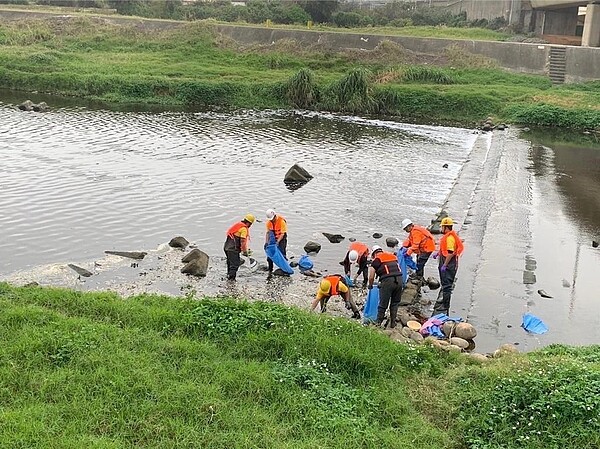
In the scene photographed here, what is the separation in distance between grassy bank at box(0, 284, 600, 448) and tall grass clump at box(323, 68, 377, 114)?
31156 mm

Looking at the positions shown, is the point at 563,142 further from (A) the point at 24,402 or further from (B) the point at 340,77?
(A) the point at 24,402

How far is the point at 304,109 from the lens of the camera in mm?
41188

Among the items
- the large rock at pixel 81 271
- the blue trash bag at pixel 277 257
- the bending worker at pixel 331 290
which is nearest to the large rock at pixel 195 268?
the blue trash bag at pixel 277 257

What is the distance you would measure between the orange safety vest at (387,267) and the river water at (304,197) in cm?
216

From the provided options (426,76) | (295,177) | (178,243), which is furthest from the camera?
(426,76)

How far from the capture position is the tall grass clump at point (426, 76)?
4362cm

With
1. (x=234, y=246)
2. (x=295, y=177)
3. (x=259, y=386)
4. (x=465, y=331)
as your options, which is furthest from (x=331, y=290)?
(x=295, y=177)

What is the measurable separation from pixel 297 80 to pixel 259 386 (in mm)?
34839

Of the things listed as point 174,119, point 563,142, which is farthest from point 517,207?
point 174,119

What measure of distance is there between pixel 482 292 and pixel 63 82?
1421 inches

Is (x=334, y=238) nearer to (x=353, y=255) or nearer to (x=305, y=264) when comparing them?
(x=305, y=264)

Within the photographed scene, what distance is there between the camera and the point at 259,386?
8680 mm

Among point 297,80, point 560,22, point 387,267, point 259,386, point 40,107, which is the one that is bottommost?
point 259,386

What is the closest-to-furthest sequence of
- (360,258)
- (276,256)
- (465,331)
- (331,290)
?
1. (465,331)
2. (331,290)
3. (360,258)
4. (276,256)
